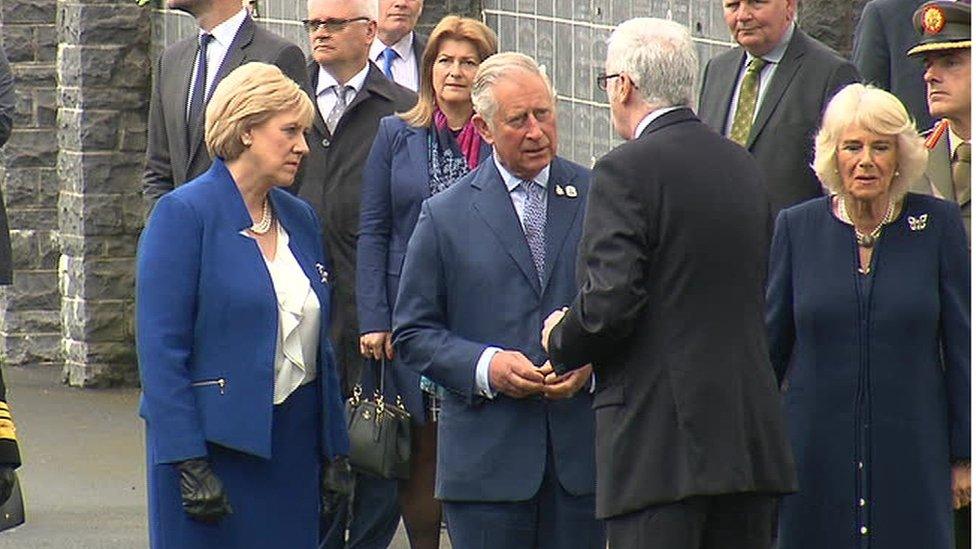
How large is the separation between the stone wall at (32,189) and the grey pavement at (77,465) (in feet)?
0.95


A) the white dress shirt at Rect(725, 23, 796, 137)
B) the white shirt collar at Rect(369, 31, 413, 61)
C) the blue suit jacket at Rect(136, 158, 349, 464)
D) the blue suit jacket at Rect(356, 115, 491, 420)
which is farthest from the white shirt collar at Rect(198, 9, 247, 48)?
the blue suit jacket at Rect(136, 158, 349, 464)

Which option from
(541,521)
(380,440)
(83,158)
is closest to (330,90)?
(380,440)

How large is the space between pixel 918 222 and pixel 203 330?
1.97 m

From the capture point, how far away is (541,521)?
706cm

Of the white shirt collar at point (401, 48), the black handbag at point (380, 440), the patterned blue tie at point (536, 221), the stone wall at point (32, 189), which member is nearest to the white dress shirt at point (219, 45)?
the white shirt collar at point (401, 48)

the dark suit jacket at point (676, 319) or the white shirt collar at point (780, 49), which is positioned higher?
the white shirt collar at point (780, 49)

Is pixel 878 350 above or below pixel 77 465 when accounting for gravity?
above

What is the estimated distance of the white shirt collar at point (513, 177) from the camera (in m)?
7.26

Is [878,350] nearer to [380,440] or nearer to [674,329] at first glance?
[674,329]

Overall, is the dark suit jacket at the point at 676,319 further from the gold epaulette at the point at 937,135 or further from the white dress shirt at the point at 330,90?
the white dress shirt at the point at 330,90

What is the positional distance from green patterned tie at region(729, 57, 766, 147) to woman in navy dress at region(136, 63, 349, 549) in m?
2.01

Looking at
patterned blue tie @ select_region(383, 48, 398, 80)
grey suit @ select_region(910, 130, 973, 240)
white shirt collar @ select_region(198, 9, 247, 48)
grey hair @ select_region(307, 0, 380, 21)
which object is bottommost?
grey suit @ select_region(910, 130, 973, 240)

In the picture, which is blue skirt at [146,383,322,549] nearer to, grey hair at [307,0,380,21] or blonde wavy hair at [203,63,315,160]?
blonde wavy hair at [203,63,315,160]

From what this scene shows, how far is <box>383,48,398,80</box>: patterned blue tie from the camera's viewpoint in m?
10.6
